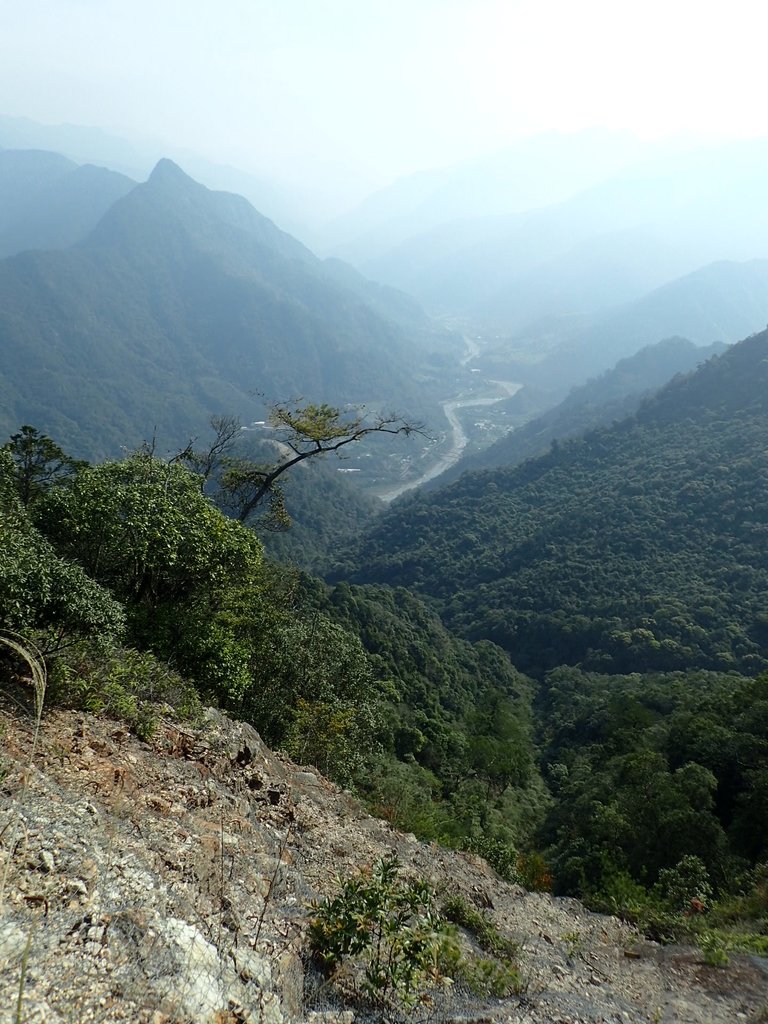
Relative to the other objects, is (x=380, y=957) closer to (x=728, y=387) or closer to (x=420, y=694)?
(x=420, y=694)

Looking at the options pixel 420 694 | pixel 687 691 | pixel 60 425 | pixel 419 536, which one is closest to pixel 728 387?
pixel 419 536

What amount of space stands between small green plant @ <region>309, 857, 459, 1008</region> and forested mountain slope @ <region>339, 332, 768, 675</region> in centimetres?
4810

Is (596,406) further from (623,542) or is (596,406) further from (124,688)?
(124,688)

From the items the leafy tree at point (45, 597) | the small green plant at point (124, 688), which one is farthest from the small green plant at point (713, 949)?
the leafy tree at point (45, 597)

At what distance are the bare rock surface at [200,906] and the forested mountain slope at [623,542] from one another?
4487 centimetres

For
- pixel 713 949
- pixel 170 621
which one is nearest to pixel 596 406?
pixel 713 949

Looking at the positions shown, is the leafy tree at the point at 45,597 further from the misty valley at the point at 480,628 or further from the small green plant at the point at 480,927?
the small green plant at the point at 480,927

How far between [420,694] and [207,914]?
3495 cm

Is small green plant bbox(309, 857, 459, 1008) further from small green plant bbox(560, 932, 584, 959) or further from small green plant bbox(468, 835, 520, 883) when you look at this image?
small green plant bbox(468, 835, 520, 883)

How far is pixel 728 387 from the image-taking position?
9219cm

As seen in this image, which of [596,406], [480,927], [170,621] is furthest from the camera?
[596,406]

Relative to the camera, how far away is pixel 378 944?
14.2 ft

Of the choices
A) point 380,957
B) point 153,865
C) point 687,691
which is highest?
point 153,865

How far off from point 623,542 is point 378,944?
67.6 meters
